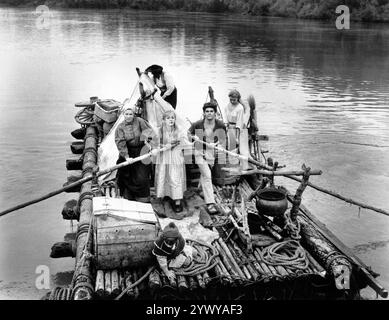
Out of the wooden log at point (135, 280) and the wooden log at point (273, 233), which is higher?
the wooden log at point (273, 233)

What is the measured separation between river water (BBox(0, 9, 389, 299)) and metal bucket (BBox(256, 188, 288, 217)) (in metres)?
3.74

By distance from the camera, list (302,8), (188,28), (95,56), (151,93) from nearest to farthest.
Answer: (151,93) < (95,56) < (188,28) < (302,8)

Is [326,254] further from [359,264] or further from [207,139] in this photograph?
[207,139]

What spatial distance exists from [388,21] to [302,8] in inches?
387

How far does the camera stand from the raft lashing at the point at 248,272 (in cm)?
702

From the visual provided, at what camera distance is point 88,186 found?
10.6 m

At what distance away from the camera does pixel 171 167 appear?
9.04m

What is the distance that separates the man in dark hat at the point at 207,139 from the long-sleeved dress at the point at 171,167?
34 cm

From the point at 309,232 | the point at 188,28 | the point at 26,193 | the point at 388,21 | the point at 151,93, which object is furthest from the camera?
the point at 388,21

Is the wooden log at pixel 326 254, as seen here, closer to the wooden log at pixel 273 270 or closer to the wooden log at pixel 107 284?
the wooden log at pixel 273 270

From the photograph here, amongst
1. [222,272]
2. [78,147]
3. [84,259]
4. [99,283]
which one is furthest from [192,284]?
[78,147]

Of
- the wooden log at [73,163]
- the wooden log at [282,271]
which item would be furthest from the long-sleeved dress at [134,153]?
the wooden log at [73,163]

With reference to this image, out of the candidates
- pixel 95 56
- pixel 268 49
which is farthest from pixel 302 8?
pixel 95 56

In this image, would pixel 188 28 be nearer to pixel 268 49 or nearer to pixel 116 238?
pixel 268 49
